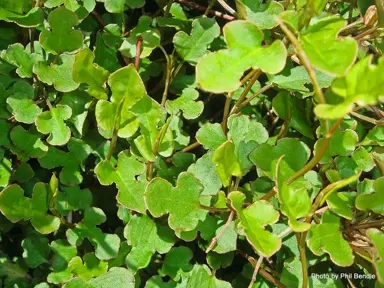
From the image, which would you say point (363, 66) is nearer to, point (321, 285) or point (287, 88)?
point (287, 88)

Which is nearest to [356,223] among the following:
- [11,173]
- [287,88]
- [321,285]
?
[321,285]

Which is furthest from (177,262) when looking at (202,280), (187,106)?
(187,106)

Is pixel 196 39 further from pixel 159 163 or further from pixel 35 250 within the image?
pixel 35 250

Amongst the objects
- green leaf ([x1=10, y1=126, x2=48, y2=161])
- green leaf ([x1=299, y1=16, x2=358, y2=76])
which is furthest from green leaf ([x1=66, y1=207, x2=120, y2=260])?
green leaf ([x1=299, y1=16, x2=358, y2=76])

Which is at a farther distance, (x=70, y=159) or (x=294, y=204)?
(x=70, y=159)

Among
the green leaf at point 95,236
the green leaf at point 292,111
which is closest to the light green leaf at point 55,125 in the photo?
the green leaf at point 95,236

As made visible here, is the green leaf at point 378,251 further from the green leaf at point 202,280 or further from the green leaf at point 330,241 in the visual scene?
the green leaf at point 202,280

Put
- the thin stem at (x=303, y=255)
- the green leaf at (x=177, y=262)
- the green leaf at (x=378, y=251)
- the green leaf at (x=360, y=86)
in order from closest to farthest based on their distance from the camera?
the green leaf at (x=360, y=86) < the green leaf at (x=378, y=251) < the thin stem at (x=303, y=255) < the green leaf at (x=177, y=262)
